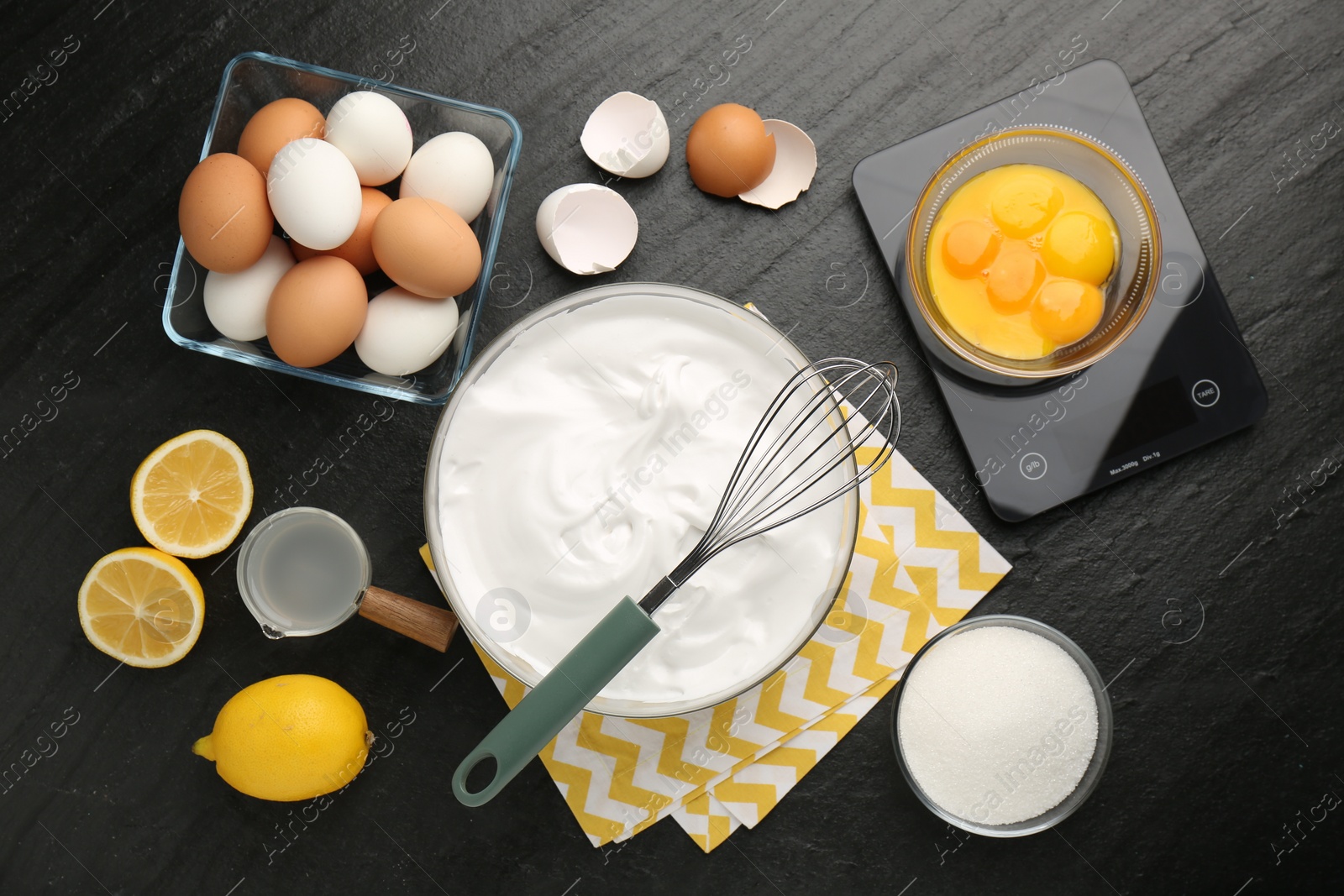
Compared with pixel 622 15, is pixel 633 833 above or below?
below

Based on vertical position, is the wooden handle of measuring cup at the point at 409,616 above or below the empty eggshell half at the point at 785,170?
below

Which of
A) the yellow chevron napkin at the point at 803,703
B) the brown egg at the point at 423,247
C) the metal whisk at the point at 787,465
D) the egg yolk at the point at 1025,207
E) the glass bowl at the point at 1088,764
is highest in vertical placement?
the brown egg at the point at 423,247

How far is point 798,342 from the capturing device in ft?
3.18

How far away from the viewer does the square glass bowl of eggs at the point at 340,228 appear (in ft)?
2.67

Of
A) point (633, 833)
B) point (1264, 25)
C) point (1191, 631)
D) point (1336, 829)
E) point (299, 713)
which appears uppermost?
point (299, 713)

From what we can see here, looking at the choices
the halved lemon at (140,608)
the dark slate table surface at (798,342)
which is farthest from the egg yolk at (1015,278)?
the halved lemon at (140,608)

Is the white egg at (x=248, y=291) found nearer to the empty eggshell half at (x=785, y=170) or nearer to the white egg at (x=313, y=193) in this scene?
the white egg at (x=313, y=193)

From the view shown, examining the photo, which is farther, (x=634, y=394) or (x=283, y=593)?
(x=283, y=593)

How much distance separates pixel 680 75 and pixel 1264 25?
69 cm

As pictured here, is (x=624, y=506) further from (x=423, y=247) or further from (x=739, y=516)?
(x=423, y=247)

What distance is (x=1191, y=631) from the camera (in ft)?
3.24

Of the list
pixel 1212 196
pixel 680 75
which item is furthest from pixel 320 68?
pixel 1212 196

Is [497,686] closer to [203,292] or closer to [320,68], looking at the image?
[203,292]

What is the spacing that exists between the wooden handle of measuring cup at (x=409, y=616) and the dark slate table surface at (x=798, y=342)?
0.17 ft
